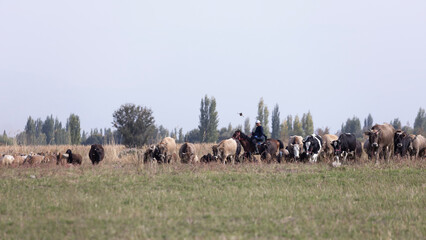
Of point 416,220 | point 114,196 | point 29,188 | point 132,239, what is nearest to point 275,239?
point 132,239

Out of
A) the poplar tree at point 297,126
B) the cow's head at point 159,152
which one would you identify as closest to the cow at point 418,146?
the cow's head at point 159,152

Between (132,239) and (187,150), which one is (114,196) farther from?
(187,150)

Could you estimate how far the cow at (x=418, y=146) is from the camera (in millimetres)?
26812

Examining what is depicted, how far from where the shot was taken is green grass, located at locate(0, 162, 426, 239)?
33.0ft

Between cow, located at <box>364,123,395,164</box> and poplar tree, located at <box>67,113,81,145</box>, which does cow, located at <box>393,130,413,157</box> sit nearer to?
cow, located at <box>364,123,395,164</box>

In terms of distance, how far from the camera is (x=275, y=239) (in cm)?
939

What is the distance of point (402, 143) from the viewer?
2752 centimetres

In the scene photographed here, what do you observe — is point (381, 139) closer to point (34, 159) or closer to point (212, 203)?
point (212, 203)

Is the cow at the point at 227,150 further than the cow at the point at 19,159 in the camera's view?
Yes

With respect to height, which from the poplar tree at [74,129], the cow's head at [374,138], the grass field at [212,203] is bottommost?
the grass field at [212,203]

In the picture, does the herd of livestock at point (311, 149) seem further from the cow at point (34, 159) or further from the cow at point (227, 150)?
the cow at point (34, 159)

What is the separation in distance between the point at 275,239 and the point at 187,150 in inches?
678

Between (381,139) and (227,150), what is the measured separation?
7.91 meters

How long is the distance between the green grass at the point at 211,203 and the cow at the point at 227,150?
639 centimetres
